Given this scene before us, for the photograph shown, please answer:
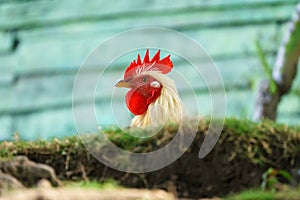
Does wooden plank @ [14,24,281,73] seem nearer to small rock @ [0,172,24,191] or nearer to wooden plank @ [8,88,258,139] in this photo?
wooden plank @ [8,88,258,139]

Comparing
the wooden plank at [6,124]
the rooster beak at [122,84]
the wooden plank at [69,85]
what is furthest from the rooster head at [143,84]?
the wooden plank at [6,124]

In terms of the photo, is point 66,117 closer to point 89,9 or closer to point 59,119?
point 59,119

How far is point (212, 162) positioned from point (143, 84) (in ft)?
2.77

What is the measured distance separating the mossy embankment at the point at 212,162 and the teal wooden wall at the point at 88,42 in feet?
8.33

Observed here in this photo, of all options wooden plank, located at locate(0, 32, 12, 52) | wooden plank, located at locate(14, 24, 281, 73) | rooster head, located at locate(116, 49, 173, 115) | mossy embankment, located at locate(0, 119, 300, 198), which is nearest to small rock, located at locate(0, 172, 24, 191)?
mossy embankment, located at locate(0, 119, 300, 198)

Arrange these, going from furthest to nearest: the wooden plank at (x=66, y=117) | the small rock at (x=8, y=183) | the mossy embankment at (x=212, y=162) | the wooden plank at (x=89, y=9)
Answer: the wooden plank at (x=89, y=9) < the wooden plank at (x=66, y=117) < the mossy embankment at (x=212, y=162) < the small rock at (x=8, y=183)

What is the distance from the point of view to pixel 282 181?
183 cm

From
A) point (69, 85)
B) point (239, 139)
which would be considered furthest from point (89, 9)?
point (239, 139)

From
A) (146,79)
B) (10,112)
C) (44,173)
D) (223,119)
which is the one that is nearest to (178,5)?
(10,112)

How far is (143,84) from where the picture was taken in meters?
2.67

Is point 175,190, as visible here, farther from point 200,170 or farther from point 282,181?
point 282,181

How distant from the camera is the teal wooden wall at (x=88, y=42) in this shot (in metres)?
4.52

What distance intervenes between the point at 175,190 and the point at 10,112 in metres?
2.99

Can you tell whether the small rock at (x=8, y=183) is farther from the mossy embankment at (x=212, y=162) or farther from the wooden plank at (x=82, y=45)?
the wooden plank at (x=82, y=45)
